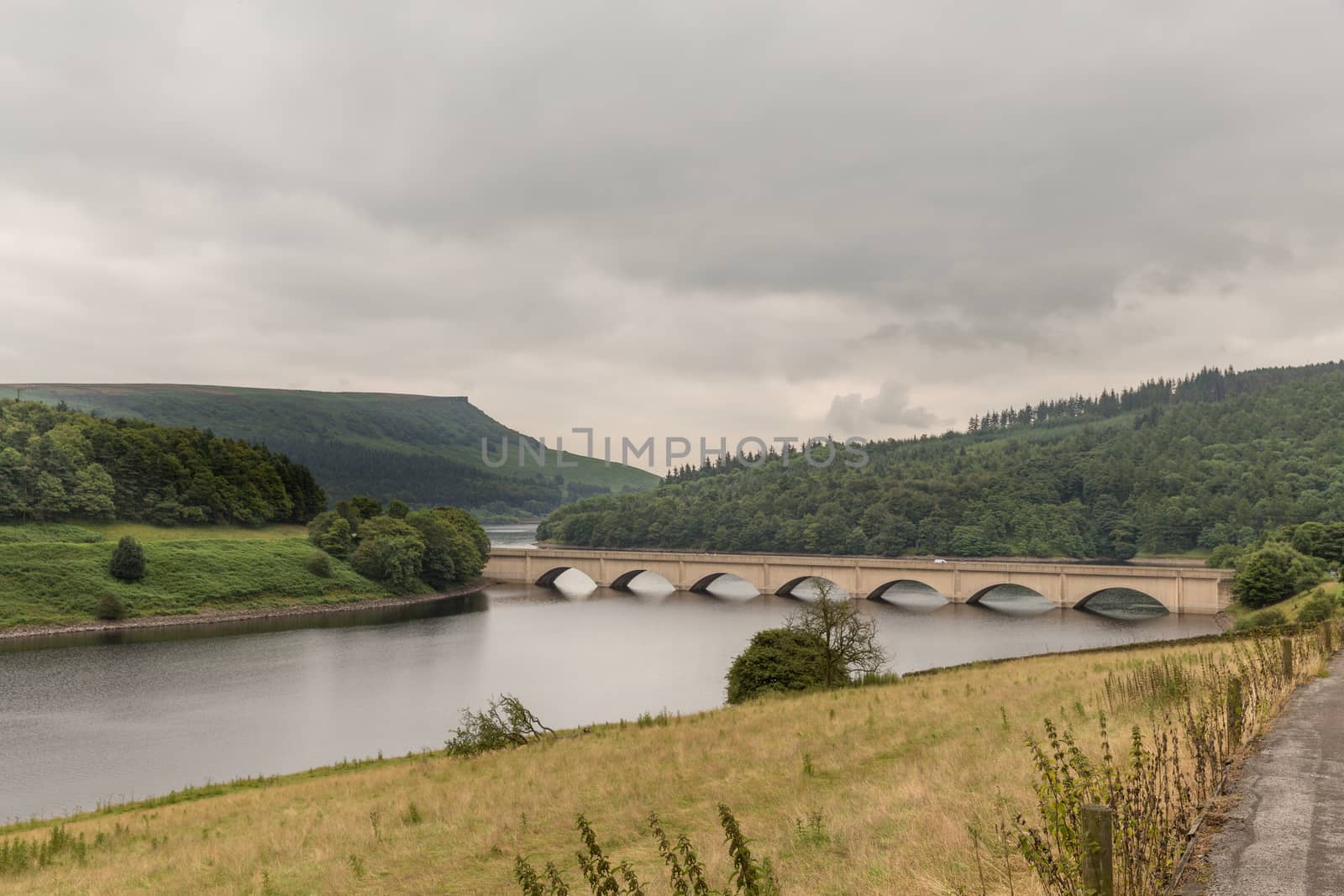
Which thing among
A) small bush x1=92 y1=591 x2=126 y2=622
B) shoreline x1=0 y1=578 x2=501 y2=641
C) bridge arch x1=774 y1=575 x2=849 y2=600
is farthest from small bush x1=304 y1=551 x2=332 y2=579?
bridge arch x1=774 y1=575 x2=849 y2=600

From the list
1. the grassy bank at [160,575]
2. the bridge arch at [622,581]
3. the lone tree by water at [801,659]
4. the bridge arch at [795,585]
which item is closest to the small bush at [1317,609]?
the lone tree by water at [801,659]

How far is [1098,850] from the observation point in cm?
728

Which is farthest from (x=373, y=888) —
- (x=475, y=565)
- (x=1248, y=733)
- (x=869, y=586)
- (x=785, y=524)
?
(x=785, y=524)

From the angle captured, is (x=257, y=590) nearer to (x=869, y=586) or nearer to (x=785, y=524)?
(x=869, y=586)

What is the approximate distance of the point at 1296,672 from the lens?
23344mm

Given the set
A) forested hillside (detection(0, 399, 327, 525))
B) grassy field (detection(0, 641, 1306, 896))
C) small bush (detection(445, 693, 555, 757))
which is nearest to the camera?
grassy field (detection(0, 641, 1306, 896))

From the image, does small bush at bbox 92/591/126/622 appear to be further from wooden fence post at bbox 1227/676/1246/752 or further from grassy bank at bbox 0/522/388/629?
wooden fence post at bbox 1227/676/1246/752

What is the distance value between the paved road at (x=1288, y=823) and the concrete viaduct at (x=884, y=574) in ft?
290

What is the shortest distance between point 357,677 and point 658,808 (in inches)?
1968

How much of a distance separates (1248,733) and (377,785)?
23.6m

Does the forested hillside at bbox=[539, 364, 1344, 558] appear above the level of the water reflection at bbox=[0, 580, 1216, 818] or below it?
above

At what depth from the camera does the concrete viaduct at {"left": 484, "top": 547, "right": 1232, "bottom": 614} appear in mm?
94188

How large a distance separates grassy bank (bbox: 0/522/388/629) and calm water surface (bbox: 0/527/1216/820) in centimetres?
794

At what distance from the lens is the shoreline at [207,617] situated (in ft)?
262
